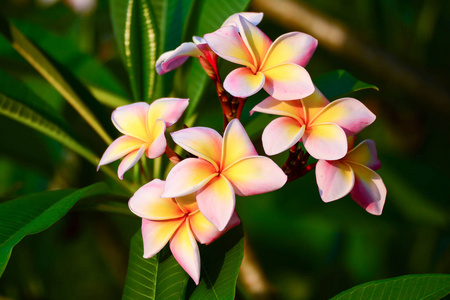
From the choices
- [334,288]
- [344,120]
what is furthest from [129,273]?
[334,288]

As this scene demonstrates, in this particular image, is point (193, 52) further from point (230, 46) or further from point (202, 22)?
point (202, 22)

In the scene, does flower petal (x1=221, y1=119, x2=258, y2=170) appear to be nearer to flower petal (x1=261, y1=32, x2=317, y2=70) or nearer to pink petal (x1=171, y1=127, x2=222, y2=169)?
pink petal (x1=171, y1=127, x2=222, y2=169)

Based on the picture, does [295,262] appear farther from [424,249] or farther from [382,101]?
[382,101]

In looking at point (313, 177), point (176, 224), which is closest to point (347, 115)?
point (176, 224)

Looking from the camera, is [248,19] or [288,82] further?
[248,19]

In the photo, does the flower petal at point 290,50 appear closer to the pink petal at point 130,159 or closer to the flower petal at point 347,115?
the flower petal at point 347,115

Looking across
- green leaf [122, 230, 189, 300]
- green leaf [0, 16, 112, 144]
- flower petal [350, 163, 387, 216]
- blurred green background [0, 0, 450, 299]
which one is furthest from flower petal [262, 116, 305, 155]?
blurred green background [0, 0, 450, 299]
